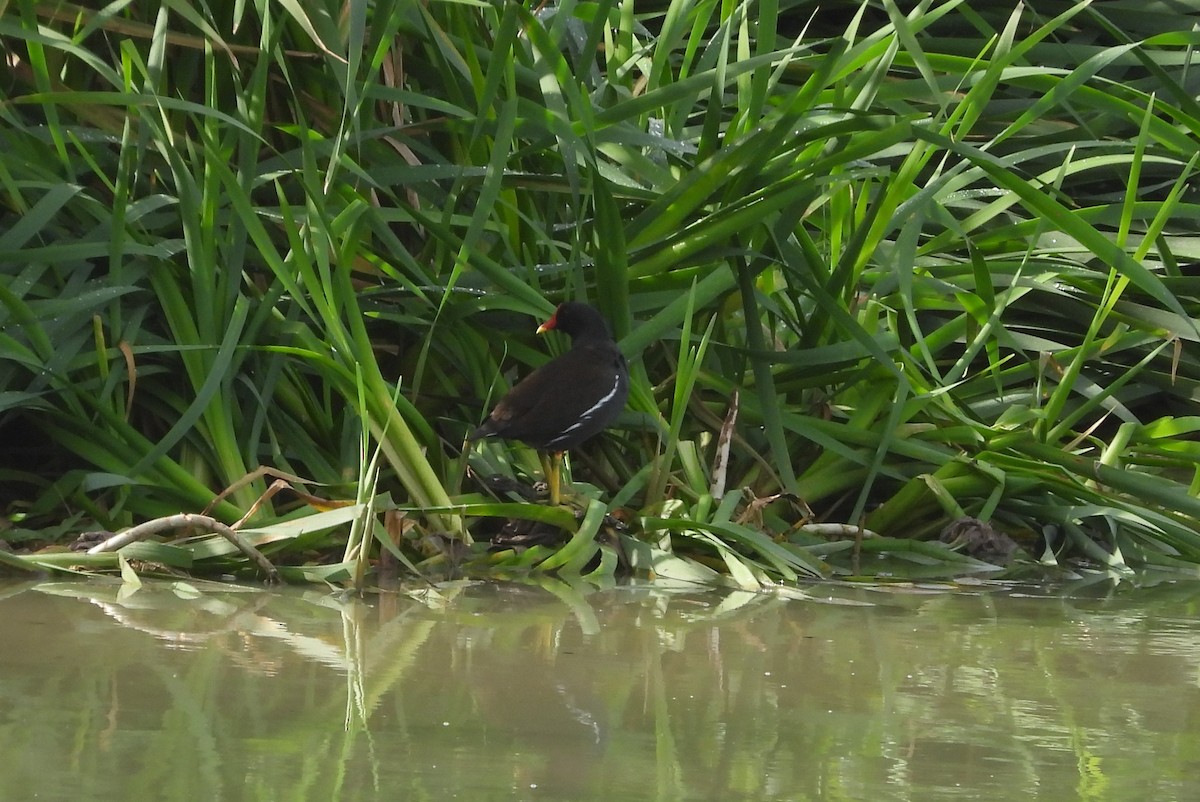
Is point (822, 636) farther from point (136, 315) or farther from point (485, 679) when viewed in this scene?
point (136, 315)

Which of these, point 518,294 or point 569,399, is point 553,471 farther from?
point 518,294

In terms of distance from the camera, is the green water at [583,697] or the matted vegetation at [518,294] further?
the matted vegetation at [518,294]

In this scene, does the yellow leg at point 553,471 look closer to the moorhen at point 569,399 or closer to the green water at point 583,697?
the moorhen at point 569,399

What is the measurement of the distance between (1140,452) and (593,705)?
75.2 inches

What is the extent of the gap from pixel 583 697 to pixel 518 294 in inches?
49.7

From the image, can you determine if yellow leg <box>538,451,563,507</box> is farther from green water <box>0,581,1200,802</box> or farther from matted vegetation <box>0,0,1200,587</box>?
green water <box>0,581,1200,802</box>

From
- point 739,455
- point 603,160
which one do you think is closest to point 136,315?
point 603,160

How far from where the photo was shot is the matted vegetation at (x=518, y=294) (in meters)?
2.55

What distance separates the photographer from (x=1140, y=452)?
3.17 meters

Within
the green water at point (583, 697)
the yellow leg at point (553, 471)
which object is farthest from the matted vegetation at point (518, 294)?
the green water at point (583, 697)

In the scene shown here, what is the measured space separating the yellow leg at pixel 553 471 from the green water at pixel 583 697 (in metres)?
0.37

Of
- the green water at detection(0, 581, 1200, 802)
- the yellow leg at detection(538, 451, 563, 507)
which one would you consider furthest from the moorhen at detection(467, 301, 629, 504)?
the green water at detection(0, 581, 1200, 802)

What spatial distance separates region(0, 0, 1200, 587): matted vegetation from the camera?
2547 mm

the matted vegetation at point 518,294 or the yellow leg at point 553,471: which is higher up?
the matted vegetation at point 518,294
